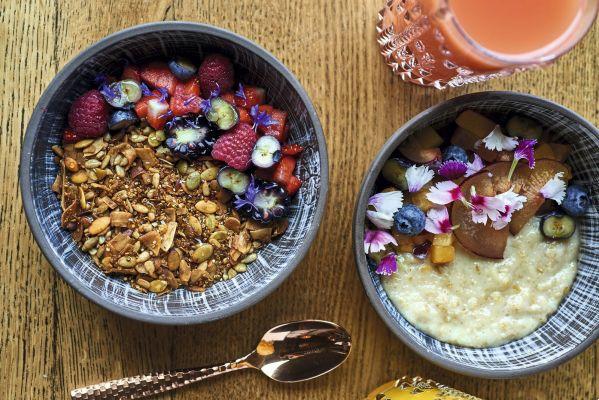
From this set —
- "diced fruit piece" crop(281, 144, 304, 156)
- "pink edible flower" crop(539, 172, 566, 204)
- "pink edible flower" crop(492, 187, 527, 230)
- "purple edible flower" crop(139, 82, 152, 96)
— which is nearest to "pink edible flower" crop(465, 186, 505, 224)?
"pink edible flower" crop(492, 187, 527, 230)

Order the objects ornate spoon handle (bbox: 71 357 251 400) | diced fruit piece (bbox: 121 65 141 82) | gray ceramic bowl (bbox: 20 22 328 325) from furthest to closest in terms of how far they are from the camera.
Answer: ornate spoon handle (bbox: 71 357 251 400) < diced fruit piece (bbox: 121 65 141 82) < gray ceramic bowl (bbox: 20 22 328 325)

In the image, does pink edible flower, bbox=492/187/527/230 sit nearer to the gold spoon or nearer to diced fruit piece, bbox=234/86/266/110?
the gold spoon

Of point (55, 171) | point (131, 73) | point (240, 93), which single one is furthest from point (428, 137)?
point (55, 171)

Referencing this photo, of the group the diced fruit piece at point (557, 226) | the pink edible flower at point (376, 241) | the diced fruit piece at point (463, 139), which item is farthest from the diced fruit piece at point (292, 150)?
the diced fruit piece at point (557, 226)

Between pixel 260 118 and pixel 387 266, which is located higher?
pixel 260 118

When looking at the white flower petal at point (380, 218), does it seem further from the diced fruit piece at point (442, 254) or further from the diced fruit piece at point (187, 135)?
the diced fruit piece at point (187, 135)

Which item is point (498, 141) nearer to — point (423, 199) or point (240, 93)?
point (423, 199)

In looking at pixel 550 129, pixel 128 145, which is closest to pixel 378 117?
pixel 550 129
